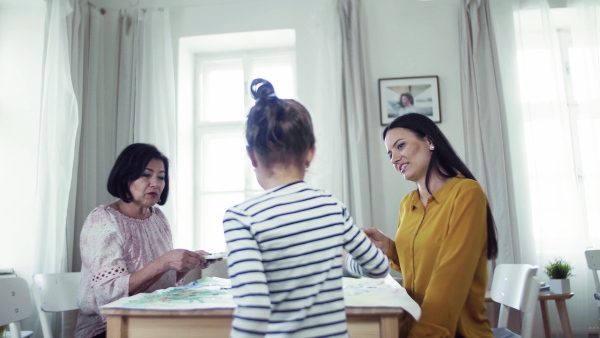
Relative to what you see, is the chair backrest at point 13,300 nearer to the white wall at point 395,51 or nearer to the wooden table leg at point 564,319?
the white wall at point 395,51

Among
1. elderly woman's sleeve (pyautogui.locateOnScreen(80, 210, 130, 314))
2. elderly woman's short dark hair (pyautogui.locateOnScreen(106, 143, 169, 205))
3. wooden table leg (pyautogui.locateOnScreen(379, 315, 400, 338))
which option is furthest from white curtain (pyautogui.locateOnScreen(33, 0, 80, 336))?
wooden table leg (pyautogui.locateOnScreen(379, 315, 400, 338))

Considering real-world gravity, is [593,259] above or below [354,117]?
A: below

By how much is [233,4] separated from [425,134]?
252 centimetres

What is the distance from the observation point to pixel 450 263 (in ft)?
4.57

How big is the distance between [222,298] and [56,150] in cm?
221

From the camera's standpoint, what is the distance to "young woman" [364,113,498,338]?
138cm

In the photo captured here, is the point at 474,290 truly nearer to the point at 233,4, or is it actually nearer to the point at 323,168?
the point at 323,168

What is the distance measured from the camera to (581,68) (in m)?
3.39

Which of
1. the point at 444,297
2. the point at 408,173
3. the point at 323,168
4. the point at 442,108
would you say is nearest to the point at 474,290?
the point at 444,297

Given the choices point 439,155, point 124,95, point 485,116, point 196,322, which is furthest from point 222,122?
point 196,322

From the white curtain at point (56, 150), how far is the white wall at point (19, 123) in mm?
162

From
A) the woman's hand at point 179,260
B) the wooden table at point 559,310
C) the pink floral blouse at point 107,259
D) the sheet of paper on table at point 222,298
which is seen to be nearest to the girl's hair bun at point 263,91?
the sheet of paper on table at point 222,298

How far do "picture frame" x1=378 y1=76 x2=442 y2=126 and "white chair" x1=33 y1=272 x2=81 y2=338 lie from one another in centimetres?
221

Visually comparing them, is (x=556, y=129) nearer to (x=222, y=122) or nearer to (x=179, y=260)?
(x=222, y=122)
